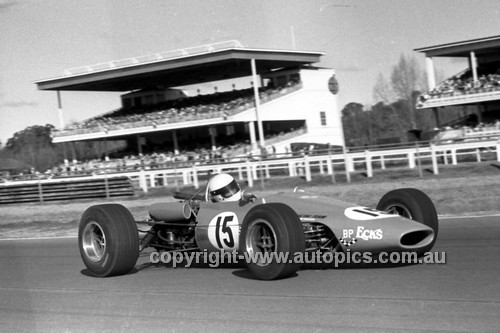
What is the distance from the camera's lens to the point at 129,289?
28.1 ft

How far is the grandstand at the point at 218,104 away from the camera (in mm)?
A: 44938

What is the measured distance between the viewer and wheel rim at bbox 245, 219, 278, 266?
26.7 feet

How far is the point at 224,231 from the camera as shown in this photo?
9.00 metres

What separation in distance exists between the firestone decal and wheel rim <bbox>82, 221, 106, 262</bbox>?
3422 millimetres

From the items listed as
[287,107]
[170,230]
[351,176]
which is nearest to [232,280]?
[170,230]

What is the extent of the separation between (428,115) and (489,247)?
2256 inches

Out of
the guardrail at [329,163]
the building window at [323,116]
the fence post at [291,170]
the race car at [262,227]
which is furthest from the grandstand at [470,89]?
the race car at [262,227]

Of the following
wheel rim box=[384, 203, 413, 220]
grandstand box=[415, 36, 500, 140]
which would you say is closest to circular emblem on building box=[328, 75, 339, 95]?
wheel rim box=[384, 203, 413, 220]

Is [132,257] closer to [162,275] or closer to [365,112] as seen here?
[162,275]

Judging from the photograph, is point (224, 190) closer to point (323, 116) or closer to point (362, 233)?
point (362, 233)

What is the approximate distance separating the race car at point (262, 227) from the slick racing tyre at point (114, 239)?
12mm

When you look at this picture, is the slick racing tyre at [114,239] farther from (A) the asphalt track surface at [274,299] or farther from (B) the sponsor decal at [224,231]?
(B) the sponsor decal at [224,231]

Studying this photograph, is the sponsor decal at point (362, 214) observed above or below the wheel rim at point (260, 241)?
above

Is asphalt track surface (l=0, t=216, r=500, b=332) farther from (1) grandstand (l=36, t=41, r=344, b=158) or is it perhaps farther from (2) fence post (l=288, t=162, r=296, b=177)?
(1) grandstand (l=36, t=41, r=344, b=158)
